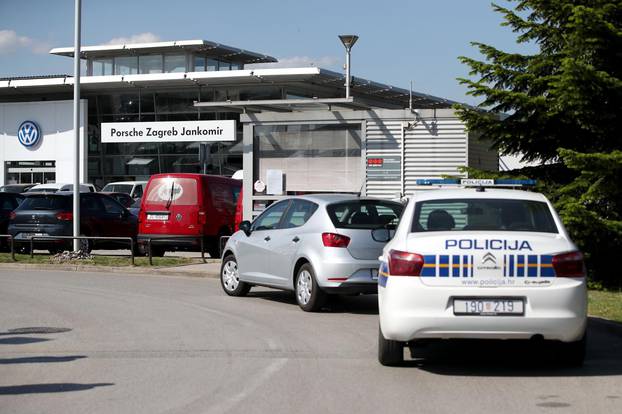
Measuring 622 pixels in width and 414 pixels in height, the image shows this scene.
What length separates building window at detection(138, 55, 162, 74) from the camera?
185 feet

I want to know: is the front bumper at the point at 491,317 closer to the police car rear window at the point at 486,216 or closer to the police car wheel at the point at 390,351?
the police car wheel at the point at 390,351

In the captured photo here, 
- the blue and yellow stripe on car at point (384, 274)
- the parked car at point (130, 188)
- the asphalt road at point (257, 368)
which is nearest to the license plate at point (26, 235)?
the asphalt road at point (257, 368)

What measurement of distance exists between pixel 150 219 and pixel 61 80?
33806 millimetres

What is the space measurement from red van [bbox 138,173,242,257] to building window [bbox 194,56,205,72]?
33.1m

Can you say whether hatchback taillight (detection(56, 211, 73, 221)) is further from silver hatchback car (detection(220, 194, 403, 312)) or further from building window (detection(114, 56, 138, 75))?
building window (detection(114, 56, 138, 75))

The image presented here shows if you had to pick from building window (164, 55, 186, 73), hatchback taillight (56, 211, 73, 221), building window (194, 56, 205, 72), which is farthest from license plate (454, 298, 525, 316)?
building window (164, 55, 186, 73)

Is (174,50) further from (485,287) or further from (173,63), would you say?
(485,287)

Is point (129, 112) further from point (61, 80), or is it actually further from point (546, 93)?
point (546, 93)

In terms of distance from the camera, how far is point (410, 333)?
340 inches

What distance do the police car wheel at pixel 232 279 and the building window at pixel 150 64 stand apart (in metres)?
41.8

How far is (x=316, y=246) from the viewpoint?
1351cm

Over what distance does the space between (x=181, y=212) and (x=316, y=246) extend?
1024 centimetres

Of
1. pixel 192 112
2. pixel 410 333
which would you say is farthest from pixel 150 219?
pixel 192 112

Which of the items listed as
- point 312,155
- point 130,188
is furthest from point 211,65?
point 312,155
